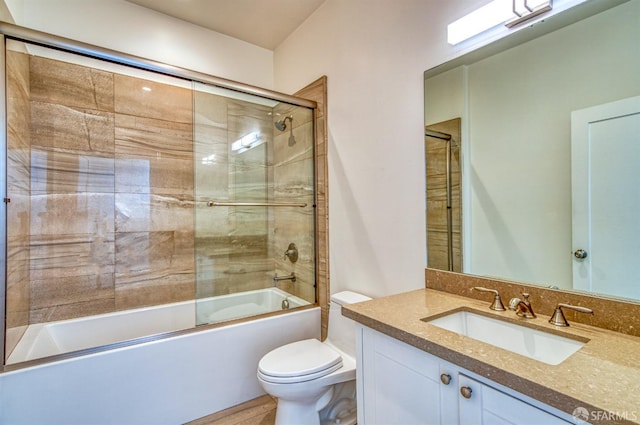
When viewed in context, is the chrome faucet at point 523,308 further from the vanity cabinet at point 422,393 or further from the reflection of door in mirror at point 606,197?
the vanity cabinet at point 422,393

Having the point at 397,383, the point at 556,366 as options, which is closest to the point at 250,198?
the point at 397,383

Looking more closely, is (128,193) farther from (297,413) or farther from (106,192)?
(297,413)

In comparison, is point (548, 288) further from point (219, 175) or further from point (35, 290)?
point (35, 290)

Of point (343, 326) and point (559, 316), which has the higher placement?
point (559, 316)

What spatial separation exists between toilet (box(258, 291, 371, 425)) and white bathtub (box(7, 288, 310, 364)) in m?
0.56

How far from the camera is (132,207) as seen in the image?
2.31m

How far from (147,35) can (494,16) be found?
2.41m

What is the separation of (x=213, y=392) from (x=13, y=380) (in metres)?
0.94

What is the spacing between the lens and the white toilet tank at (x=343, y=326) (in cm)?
175

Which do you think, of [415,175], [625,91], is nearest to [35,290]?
[415,175]

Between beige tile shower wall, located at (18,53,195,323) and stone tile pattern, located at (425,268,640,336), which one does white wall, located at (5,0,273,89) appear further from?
stone tile pattern, located at (425,268,640,336)

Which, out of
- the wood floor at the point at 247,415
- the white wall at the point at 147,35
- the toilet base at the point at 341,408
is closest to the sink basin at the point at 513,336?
the toilet base at the point at 341,408

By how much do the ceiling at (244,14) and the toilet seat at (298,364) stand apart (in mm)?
2438

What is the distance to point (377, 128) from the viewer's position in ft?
6.01
